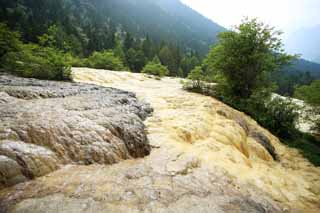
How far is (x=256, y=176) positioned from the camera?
19.3ft

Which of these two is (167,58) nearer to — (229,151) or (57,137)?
(229,151)

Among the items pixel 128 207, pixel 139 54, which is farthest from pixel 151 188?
pixel 139 54

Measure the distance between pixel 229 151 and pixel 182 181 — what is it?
9.88 feet

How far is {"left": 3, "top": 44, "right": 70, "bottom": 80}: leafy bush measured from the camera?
1187 cm

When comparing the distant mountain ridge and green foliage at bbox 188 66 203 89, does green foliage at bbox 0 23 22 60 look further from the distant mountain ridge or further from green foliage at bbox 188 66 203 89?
the distant mountain ridge

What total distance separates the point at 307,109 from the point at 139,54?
116 feet

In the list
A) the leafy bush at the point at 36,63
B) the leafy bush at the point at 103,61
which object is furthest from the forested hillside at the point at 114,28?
the leafy bush at the point at 103,61

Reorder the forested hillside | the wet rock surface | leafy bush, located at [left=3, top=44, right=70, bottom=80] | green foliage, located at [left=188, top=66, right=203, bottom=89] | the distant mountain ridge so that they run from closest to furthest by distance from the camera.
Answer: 1. the wet rock surface
2. leafy bush, located at [left=3, top=44, right=70, bottom=80]
3. green foliage, located at [left=188, top=66, right=203, bottom=89]
4. the forested hillside
5. the distant mountain ridge

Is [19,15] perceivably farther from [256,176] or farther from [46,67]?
[256,176]

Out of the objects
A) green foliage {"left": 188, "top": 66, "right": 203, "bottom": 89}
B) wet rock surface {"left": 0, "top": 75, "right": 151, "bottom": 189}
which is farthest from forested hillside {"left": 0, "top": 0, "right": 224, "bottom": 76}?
wet rock surface {"left": 0, "top": 75, "right": 151, "bottom": 189}

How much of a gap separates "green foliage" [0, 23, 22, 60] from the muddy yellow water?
8483 mm

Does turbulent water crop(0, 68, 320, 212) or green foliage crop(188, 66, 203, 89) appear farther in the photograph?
green foliage crop(188, 66, 203, 89)

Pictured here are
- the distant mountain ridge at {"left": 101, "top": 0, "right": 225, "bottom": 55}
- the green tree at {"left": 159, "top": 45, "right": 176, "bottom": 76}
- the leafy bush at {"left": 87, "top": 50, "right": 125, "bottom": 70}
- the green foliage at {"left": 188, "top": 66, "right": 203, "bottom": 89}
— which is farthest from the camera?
the distant mountain ridge at {"left": 101, "top": 0, "right": 225, "bottom": 55}

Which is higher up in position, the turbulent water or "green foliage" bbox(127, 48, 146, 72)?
"green foliage" bbox(127, 48, 146, 72)
